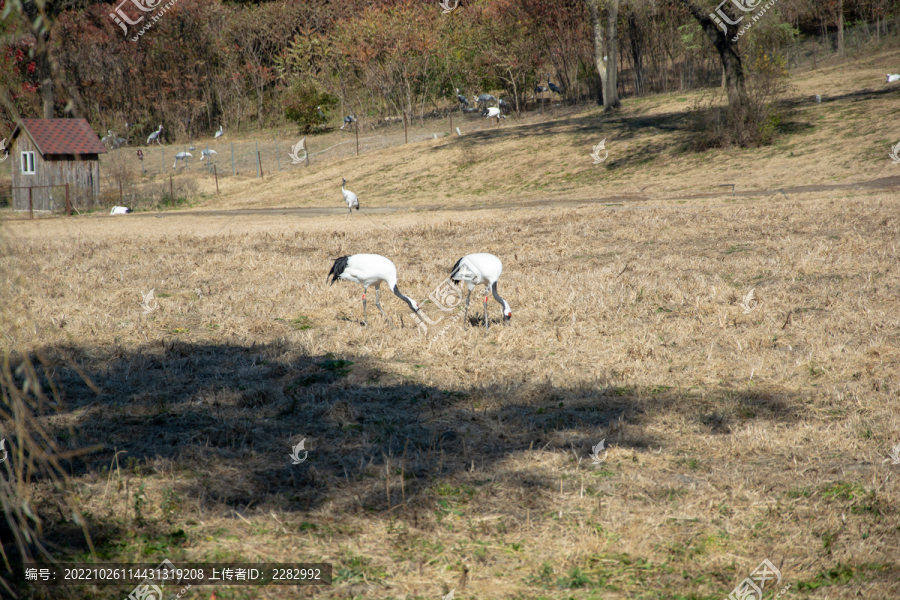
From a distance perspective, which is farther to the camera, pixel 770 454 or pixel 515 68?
pixel 515 68

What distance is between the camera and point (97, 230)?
23.5 m

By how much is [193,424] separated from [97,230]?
19.9 m

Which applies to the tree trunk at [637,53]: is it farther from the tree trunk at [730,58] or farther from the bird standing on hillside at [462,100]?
the tree trunk at [730,58]

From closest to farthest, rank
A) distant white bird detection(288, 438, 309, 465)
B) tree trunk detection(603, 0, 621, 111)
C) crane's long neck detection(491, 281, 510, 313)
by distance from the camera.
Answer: distant white bird detection(288, 438, 309, 465) < crane's long neck detection(491, 281, 510, 313) < tree trunk detection(603, 0, 621, 111)

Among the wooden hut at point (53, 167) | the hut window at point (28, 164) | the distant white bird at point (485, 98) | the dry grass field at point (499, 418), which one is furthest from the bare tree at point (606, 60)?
the hut window at point (28, 164)

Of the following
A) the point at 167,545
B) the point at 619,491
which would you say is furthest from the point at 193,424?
the point at 619,491

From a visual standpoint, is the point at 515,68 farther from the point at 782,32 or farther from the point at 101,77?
the point at 101,77

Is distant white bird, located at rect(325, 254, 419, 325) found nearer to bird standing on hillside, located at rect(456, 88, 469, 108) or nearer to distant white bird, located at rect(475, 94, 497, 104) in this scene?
distant white bird, located at rect(475, 94, 497, 104)

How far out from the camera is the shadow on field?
5109 millimetres

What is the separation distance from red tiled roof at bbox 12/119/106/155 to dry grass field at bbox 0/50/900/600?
1022 inches

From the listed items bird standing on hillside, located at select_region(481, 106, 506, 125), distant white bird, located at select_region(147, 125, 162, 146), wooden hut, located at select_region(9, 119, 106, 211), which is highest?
distant white bird, located at select_region(147, 125, 162, 146)
